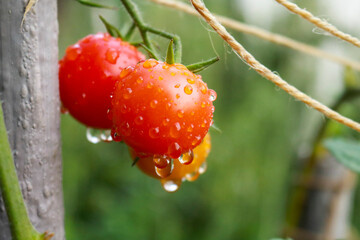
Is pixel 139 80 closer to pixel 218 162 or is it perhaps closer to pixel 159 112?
pixel 159 112

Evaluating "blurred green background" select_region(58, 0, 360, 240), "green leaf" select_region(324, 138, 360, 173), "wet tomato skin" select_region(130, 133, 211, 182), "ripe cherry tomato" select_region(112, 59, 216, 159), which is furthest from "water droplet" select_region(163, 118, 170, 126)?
"blurred green background" select_region(58, 0, 360, 240)

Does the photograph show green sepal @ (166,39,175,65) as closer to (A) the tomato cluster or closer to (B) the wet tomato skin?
(A) the tomato cluster

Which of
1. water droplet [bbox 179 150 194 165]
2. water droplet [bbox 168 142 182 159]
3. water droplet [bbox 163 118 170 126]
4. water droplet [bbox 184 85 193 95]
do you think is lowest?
water droplet [bbox 179 150 194 165]

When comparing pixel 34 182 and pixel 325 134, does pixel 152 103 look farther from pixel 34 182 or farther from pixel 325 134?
pixel 325 134

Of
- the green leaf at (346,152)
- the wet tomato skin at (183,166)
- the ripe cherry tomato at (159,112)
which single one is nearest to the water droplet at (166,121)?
the ripe cherry tomato at (159,112)

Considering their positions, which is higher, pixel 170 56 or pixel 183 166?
pixel 170 56

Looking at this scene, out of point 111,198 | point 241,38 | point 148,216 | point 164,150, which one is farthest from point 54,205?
point 241,38

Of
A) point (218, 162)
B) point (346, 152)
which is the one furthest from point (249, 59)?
point (218, 162)
